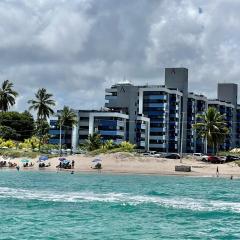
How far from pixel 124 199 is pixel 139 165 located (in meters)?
65.7

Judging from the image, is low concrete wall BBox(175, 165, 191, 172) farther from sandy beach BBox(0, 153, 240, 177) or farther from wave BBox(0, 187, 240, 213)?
wave BBox(0, 187, 240, 213)

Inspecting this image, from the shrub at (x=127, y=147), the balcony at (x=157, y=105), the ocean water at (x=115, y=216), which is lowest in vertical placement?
the ocean water at (x=115, y=216)

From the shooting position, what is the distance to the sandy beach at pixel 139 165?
373 feet

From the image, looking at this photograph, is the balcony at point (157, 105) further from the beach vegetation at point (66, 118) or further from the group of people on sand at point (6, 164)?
the group of people on sand at point (6, 164)

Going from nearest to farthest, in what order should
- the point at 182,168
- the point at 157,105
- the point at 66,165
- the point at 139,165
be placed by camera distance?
the point at 182,168, the point at 66,165, the point at 139,165, the point at 157,105

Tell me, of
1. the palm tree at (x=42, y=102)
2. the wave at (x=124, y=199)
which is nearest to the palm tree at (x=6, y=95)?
the palm tree at (x=42, y=102)

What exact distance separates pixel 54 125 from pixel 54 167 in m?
58.6

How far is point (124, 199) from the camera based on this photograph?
53.1 meters

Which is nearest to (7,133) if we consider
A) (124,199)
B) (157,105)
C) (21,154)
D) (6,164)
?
(21,154)

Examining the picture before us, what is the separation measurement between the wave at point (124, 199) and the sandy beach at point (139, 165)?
179ft

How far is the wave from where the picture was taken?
157 ft

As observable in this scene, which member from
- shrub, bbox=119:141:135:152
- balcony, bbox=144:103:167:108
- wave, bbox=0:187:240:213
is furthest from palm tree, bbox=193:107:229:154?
wave, bbox=0:187:240:213

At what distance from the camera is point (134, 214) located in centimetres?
4256

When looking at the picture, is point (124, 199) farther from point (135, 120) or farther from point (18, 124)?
point (18, 124)
